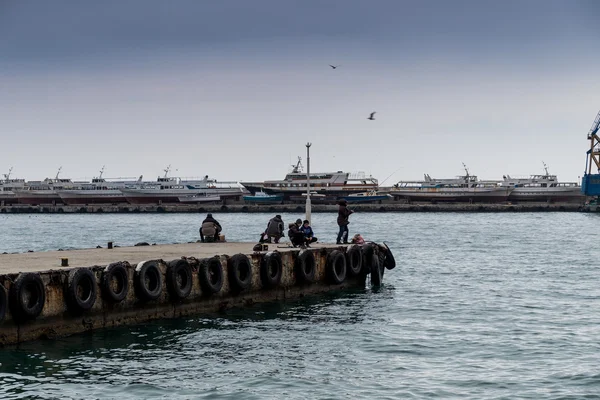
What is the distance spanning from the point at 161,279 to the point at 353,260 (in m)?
11.0

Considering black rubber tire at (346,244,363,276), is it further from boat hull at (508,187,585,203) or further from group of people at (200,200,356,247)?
boat hull at (508,187,585,203)

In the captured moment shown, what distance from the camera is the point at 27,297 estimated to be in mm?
19938

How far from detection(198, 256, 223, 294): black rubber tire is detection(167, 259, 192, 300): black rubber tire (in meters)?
0.68

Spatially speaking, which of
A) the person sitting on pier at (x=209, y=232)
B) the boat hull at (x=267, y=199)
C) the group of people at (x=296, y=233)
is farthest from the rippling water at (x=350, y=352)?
the boat hull at (x=267, y=199)

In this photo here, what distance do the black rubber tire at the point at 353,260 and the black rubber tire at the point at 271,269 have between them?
15.4 ft

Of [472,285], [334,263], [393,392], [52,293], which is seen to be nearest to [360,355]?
[393,392]

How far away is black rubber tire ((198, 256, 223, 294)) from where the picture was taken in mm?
25891

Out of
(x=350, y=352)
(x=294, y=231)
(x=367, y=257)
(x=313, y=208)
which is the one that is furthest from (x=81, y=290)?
(x=313, y=208)

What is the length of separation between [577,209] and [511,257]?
354ft

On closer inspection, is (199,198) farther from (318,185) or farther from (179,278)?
(179,278)

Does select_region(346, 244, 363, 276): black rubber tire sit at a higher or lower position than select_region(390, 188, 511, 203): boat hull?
lower

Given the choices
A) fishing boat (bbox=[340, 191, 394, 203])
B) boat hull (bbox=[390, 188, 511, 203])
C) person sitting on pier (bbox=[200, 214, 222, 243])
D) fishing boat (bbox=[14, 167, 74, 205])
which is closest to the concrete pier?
person sitting on pier (bbox=[200, 214, 222, 243])

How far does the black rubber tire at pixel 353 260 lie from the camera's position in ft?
109

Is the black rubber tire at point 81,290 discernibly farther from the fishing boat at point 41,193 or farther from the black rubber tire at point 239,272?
the fishing boat at point 41,193
